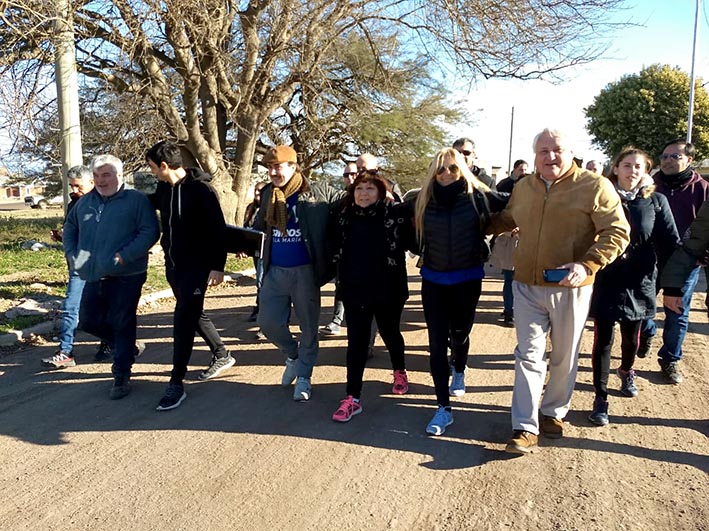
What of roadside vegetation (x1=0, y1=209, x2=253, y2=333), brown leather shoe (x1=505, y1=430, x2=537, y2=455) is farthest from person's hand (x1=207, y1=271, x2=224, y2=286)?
roadside vegetation (x1=0, y1=209, x2=253, y2=333)

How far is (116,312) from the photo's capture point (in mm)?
4773

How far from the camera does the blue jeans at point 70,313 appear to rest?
215 inches

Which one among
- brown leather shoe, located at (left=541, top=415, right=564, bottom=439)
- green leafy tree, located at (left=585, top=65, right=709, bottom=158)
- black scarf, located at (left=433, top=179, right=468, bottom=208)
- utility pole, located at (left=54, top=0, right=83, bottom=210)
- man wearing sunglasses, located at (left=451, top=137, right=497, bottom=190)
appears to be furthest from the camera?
green leafy tree, located at (left=585, top=65, right=709, bottom=158)

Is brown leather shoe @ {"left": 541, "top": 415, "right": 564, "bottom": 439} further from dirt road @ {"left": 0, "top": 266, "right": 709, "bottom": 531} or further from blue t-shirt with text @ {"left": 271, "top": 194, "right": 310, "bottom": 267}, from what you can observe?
blue t-shirt with text @ {"left": 271, "top": 194, "right": 310, "bottom": 267}

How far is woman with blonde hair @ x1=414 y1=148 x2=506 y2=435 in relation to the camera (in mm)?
3924

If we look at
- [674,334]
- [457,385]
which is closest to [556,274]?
[457,385]

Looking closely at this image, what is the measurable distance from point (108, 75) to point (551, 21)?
27.5 ft

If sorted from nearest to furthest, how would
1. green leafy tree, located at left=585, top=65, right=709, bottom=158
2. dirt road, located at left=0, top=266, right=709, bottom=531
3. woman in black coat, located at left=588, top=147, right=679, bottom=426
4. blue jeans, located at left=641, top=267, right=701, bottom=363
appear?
dirt road, located at left=0, top=266, right=709, bottom=531 → woman in black coat, located at left=588, top=147, right=679, bottom=426 → blue jeans, located at left=641, top=267, right=701, bottom=363 → green leafy tree, located at left=585, top=65, right=709, bottom=158

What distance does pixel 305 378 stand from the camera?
4637mm

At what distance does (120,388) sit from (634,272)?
4.10 m

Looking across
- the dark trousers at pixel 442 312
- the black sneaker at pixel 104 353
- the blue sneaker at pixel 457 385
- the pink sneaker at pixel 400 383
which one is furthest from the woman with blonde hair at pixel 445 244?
the black sneaker at pixel 104 353

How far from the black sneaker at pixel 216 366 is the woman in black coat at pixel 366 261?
147 cm

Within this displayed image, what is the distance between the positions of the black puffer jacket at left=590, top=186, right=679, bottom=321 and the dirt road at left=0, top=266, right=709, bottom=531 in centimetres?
80

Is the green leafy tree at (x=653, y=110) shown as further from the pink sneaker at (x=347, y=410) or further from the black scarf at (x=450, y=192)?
the pink sneaker at (x=347, y=410)
